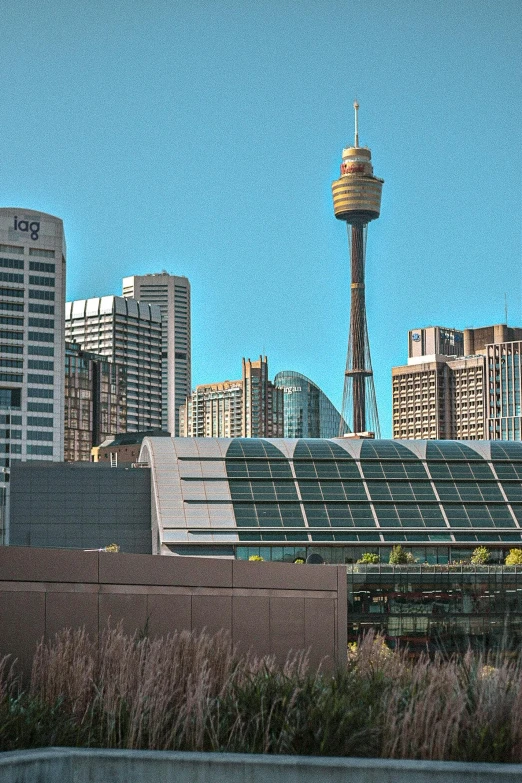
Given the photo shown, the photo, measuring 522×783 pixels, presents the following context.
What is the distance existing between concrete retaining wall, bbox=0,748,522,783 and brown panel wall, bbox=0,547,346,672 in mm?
6618

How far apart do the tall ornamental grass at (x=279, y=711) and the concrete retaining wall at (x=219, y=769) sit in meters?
0.92

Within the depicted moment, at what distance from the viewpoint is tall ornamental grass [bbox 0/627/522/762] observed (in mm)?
16359

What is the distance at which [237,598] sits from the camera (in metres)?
26.3

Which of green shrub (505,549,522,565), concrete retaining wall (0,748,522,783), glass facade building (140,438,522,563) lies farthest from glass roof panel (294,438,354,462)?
concrete retaining wall (0,748,522,783)

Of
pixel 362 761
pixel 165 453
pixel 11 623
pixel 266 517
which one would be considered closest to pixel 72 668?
pixel 11 623

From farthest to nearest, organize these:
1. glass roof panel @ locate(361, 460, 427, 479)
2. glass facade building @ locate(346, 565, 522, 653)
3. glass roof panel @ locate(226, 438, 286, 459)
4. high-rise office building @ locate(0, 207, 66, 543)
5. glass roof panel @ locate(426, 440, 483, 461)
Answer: high-rise office building @ locate(0, 207, 66, 543) → glass roof panel @ locate(426, 440, 483, 461) → glass roof panel @ locate(226, 438, 286, 459) → glass roof panel @ locate(361, 460, 427, 479) → glass facade building @ locate(346, 565, 522, 653)

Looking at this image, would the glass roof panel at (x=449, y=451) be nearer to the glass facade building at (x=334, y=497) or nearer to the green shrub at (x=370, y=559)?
the glass facade building at (x=334, y=497)

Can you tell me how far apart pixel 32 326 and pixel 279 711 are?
184 meters

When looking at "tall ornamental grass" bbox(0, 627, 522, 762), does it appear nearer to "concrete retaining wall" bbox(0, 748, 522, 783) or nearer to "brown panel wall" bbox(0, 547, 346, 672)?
"concrete retaining wall" bbox(0, 748, 522, 783)

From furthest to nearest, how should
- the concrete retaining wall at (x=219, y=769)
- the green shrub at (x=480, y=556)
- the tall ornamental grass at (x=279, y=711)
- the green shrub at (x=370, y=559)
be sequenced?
the green shrub at (x=480, y=556) → the green shrub at (x=370, y=559) → the tall ornamental grass at (x=279, y=711) → the concrete retaining wall at (x=219, y=769)

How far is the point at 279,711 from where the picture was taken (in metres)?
17.5

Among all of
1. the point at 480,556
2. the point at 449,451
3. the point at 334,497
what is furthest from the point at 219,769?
the point at 449,451

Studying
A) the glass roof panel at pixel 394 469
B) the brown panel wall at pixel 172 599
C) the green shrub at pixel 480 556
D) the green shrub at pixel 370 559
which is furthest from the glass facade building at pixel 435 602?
the brown panel wall at pixel 172 599

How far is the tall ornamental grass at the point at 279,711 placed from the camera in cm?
1636
